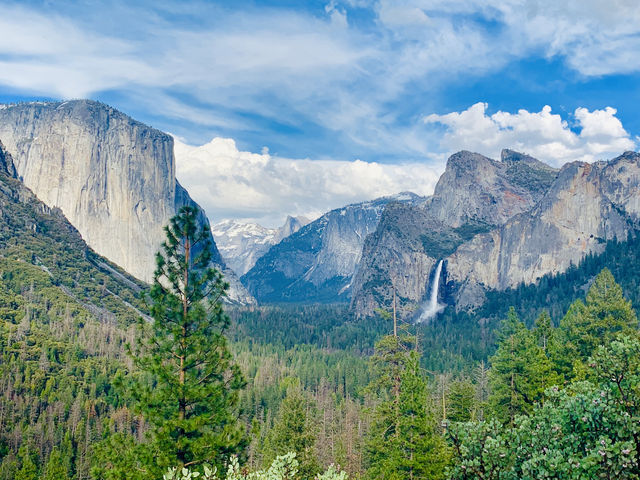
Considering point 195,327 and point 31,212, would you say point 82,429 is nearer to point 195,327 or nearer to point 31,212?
point 195,327

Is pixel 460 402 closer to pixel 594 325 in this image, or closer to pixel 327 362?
pixel 594 325

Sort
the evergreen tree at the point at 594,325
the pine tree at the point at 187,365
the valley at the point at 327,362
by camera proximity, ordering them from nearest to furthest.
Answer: the pine tree at the point at 187,365 < the valley at the point at 327,362 < the evergreen tree at the point at 594,325

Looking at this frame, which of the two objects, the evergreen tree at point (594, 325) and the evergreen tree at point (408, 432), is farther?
the evergreen tree at point (594, 325)

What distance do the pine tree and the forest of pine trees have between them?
56mm

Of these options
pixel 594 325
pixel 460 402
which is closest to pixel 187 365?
pixel 594 325

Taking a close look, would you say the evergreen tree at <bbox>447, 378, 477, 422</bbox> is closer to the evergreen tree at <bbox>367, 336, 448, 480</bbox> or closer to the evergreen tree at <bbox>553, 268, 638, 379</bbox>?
the evergreen tree at <bbox>553, 268, 638, 379</bbox>

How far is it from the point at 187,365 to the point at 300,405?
796 inches

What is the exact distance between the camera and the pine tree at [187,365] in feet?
60.0

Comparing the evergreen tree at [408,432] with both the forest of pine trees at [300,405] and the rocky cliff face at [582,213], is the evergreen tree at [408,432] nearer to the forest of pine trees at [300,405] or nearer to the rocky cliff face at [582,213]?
the forest of pine trees at [300,405]

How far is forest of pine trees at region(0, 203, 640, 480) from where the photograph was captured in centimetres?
1045

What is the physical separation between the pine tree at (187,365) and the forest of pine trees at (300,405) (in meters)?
0.06

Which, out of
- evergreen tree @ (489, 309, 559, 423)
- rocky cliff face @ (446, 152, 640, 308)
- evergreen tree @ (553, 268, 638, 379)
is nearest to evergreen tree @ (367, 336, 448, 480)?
evergreen tree @ (489, 309, 559, 423)

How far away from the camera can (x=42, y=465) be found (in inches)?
2707

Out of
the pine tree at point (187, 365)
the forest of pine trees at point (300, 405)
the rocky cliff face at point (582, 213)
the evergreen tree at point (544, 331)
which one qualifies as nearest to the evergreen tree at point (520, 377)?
the forest of pine trees at point (300, 405)
